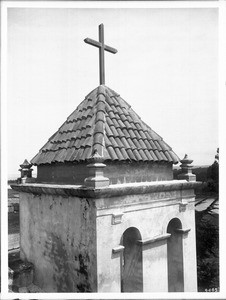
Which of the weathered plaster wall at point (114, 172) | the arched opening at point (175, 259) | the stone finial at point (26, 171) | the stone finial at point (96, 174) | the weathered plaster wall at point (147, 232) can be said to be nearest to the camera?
the stone finial at point (96, 174)

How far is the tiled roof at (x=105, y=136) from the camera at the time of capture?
4.88 m

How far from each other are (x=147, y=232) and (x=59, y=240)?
166 centimetres

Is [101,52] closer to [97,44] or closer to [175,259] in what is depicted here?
[97,44]

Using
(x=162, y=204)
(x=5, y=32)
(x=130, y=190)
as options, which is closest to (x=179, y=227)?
(x=162, y=204)

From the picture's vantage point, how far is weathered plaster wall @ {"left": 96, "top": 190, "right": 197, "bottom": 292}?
14.0 feet

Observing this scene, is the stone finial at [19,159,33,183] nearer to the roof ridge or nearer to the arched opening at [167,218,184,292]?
the roof ridge

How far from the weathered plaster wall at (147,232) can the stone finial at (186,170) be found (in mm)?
310

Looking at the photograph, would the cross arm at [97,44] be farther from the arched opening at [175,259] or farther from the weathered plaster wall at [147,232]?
the arched opening at [175,259]

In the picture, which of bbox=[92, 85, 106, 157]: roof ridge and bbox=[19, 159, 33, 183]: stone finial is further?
bbox=[19, 159, 33, 183]: stone finial

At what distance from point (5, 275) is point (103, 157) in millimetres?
3148

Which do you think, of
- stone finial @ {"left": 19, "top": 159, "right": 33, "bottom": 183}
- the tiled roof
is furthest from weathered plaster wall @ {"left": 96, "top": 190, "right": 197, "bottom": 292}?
stone finial @ {"left": 19, "top": 159, "right": 33, "bottom": 183}

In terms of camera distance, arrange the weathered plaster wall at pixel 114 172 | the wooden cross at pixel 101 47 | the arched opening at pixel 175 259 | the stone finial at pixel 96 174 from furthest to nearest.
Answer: the wooden cross at pixel 101 47
the arched opening at pixel 175 259
the weathered plaster wall at pixel 114 172
the stone finial at pixel 96 174

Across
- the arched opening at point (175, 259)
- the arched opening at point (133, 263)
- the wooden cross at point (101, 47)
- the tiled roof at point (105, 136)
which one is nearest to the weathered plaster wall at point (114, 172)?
the tiled roof at point (105, 136)

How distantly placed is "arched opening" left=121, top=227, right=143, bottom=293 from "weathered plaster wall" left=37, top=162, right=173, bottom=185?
39.6 inches
